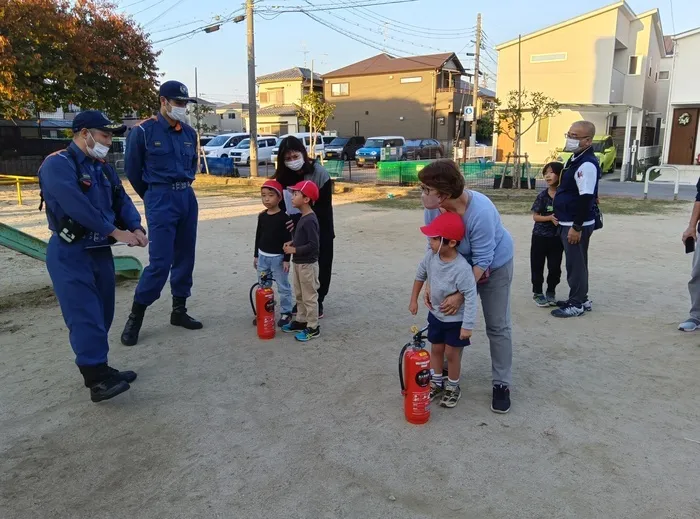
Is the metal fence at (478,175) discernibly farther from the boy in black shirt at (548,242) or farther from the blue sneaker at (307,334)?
the blue sneaker at (307,334)

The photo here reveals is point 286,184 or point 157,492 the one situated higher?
point 286,184

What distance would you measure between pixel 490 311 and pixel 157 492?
206 cm

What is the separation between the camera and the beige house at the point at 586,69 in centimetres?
2352

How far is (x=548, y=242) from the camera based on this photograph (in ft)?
17.9

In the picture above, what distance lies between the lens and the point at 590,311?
520cm

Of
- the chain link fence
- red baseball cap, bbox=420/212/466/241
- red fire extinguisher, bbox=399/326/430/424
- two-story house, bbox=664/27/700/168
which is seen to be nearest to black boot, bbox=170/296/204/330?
red fire extinguisher, bbox=399/326/430/424

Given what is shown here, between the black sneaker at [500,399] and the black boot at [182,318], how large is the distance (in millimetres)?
2672

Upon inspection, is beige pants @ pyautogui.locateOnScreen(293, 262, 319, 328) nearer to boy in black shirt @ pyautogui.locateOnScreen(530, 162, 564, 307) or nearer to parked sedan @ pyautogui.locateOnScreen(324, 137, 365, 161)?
boy in black shirt @ pyautogui.locateOnScreen(530, 162, 564, 307)

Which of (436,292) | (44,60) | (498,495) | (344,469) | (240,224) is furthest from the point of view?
(44,60)

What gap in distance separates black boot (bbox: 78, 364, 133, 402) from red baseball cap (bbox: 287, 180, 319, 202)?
192 cm

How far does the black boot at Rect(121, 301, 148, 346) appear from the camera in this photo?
14.3 ft

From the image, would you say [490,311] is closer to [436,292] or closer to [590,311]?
[436,292]

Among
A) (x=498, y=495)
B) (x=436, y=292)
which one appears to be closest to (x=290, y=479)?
(x=498, y=495)

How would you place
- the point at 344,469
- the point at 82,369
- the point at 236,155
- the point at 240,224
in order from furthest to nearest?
the point at 236,155 < the point at 240,224 < the point at 82,369 < the point at 344,469
